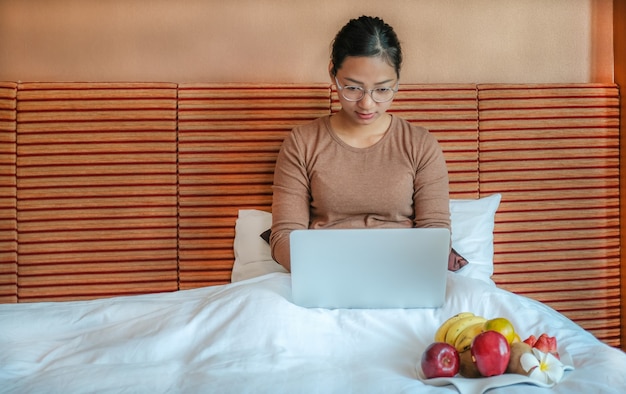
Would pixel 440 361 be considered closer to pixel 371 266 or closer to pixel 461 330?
pixel 461 330

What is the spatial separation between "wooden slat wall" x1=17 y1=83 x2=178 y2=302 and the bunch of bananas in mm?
1371

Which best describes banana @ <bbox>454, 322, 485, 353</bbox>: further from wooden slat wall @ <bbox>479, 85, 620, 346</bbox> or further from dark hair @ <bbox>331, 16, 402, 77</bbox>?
wooden slat wall @ <bbox>479, 85, 620, 346</bbox>

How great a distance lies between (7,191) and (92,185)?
310 millimetres

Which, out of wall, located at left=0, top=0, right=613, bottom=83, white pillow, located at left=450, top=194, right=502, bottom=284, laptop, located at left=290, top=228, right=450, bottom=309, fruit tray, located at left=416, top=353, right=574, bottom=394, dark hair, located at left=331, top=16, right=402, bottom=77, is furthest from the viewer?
wall, located at left=0, top=0, right=613, bottom=83

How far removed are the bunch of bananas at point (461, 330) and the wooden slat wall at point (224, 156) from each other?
1.19m

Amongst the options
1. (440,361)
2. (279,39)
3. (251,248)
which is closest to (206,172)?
(251,248)

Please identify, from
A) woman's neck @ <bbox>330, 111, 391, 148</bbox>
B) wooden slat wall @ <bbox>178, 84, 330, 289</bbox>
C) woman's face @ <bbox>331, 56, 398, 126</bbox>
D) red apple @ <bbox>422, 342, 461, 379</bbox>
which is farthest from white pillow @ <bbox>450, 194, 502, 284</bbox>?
red apple @ <bbox>422, 342, 461, 379</bbox>

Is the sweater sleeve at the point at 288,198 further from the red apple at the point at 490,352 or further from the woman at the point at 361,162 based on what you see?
the red apple at the point at 490,352

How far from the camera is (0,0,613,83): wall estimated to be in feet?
9.16

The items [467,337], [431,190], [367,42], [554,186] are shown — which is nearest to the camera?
[467,337]

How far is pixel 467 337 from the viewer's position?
5.22 ft

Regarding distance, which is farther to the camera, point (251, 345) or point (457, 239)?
point (457, 239)

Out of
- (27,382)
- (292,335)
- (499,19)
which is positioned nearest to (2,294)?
(27,382)

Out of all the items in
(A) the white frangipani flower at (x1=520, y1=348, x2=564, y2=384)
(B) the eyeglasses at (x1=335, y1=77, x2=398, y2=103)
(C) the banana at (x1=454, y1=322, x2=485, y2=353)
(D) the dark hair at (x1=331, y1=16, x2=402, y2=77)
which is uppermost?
(D) the dark hair at (x1=331, y1=16, x2=402, y2=77)
